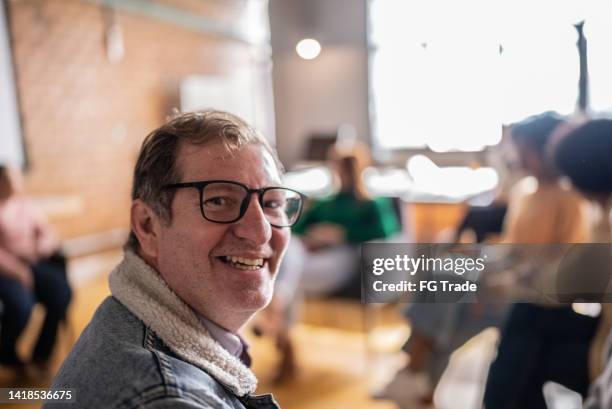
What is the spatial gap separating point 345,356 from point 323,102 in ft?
4.03

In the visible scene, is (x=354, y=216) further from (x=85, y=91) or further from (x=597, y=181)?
(x=85, y=91)

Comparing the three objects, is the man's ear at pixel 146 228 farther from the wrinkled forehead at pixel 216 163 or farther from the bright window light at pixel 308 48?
the bright window light at pixel 308 48

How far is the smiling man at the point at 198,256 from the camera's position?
571mm

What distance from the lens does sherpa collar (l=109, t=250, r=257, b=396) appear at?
573 millimetres

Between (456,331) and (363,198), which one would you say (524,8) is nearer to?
(456,331)

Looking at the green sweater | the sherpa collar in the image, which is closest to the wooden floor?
the green sweater

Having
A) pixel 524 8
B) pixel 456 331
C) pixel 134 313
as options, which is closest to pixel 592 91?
pixel 524 8

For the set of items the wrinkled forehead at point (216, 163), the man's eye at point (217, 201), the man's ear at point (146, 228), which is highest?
the wrinkled forehead at point (216, 163)

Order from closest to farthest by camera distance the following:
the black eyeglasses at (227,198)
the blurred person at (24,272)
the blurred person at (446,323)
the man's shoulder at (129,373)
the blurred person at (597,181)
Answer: the man's shoulder at (129,373) → the black eyeglasses at (227,198) → the blurred person at (597,181) → the blurred person at (446,323) → the blurred person at (24,272)

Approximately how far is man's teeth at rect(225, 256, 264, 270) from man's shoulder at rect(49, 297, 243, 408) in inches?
4.9

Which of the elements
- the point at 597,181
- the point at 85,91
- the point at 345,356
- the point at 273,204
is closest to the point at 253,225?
the point at 273,204

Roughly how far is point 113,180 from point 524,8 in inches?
117

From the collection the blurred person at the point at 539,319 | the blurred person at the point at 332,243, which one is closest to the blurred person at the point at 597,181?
the blurred person at the point at 539,319

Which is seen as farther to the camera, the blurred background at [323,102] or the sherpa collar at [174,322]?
the blurred background at [323,102]
